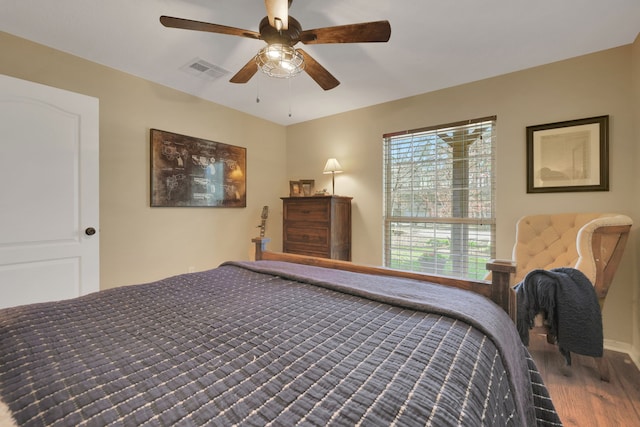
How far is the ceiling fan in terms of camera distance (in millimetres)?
1448

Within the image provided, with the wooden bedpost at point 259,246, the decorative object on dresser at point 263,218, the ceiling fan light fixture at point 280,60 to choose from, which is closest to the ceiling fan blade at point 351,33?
the ceiling fan light fixture at point 280,60

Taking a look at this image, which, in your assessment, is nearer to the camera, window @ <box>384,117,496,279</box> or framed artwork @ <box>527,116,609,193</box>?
framed artwork @ <box>527,116,609,193</box>

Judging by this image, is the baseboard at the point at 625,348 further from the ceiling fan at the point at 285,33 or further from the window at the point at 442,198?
the ceiling fan at the point at 285,33

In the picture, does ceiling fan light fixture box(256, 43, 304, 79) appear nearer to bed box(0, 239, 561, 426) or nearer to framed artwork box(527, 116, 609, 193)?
bed box(0, 239, 561, 426)

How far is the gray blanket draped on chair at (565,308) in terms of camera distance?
1645 mm

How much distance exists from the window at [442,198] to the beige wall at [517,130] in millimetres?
101

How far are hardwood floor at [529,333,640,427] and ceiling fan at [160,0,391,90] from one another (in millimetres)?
2315

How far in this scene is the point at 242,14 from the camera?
188cm

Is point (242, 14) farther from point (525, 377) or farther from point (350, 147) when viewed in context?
point (525, 377)

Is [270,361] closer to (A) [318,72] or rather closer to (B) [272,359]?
(B) [272,359]

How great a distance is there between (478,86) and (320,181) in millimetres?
2076

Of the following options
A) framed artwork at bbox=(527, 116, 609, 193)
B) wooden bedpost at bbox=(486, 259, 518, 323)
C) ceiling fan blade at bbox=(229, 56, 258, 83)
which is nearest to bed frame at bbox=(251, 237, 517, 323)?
wooden bedpost at bbox=(486, 259, 518, 323)

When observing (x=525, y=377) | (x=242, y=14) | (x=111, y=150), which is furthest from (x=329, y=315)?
(x=111, y=150)

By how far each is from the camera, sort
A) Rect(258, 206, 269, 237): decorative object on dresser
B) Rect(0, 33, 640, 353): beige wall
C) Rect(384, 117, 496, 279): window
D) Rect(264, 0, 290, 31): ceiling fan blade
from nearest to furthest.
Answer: Rect(264, 0, 290, 31): ceiling fan blade < Rect(0, 33, 640, 353): beige wall < Rect(384, 117, 496, 279): window < Rect(258, 206, 269, 237): decorative object on dresser
